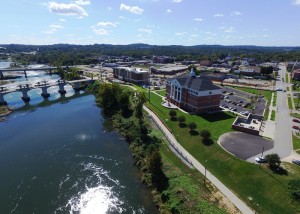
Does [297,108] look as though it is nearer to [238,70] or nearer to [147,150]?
[147,150]

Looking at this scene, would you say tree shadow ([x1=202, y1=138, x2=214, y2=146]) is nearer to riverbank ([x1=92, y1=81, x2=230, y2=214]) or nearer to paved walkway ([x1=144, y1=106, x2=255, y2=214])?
paved walkway ([x1=144, y1=106, x2=255, y2=214])

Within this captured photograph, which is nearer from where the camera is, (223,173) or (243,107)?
(223,173)

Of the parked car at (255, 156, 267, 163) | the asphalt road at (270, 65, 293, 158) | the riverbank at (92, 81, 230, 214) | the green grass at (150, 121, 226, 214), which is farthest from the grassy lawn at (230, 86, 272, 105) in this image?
the green grass at (150, 121, 226, 214)

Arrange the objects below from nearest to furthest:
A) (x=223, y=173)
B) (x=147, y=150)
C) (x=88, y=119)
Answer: (x=223, y=173) → (x=147, y=150) → (x=88, y=119)

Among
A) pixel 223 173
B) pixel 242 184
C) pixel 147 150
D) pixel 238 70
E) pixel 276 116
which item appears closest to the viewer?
pixel 242 184

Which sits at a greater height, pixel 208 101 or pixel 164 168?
pixel 208 101

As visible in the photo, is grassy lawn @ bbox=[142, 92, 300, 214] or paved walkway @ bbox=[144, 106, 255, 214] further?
grassy lawn @ bbox=[142, 92, 300, 214]

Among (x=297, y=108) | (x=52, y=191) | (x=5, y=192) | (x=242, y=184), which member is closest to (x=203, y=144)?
(x=242, y=184)
